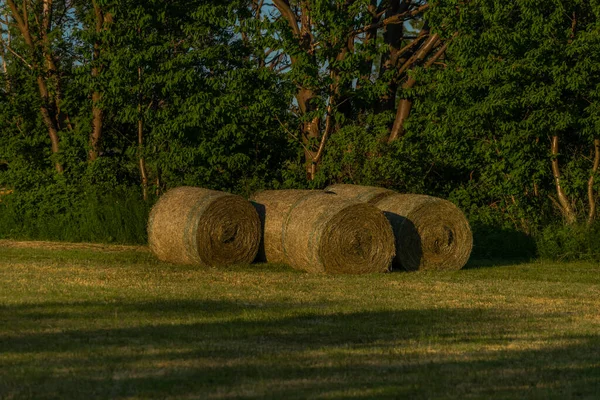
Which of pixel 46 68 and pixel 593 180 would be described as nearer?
pixel 593 180

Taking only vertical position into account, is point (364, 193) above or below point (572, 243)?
above

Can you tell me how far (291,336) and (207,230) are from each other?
8912 mm

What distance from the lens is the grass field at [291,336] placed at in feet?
27.3

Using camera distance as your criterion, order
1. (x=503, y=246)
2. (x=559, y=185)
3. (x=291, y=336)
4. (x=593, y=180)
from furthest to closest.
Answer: (x=559, y=185) < (x=593, y=180) < (x=503, y=246) < (x=291, y=336)

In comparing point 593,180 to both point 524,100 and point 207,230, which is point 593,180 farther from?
point 207,230

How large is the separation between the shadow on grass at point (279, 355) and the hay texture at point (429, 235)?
6.31 metres

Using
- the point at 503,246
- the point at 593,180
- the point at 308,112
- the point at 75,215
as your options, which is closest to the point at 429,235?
the point at 503,246

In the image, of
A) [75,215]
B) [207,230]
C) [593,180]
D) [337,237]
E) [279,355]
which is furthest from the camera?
[75,215]

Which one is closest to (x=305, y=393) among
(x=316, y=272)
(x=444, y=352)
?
(x=444, y=352)

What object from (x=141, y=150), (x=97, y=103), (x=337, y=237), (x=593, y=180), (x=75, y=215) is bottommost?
(x=75, y=215)

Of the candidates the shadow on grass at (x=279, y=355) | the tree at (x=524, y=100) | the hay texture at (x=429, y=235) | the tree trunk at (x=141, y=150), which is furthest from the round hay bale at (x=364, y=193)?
the shadow on grass at (x=279, y=355)

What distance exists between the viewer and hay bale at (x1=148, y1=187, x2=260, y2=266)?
19.4 metres

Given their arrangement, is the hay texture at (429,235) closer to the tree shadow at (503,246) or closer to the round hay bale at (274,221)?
the round hay bale at (274,221)

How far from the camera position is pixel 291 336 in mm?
10727
